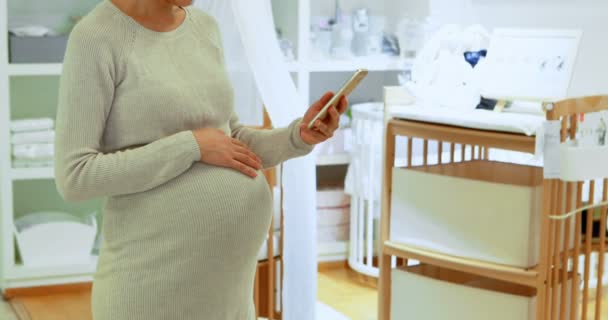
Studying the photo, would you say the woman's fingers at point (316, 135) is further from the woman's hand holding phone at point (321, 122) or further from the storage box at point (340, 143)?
the storage box at point (340, 143)

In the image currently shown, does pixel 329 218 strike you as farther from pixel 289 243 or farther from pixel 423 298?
pixel 423 298

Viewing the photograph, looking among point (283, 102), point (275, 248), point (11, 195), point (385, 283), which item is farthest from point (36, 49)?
point (385, 283)

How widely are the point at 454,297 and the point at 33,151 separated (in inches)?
65.9

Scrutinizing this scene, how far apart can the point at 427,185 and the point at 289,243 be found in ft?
1.80

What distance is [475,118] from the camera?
6.86 feet

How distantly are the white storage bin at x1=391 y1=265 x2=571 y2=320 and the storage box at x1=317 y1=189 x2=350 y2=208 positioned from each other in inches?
Answer: 47.8

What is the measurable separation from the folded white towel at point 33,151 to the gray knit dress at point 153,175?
170 cm

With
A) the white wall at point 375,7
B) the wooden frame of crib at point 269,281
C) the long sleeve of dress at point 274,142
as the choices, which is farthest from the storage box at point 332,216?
the long sleeve of dress at point 274,142

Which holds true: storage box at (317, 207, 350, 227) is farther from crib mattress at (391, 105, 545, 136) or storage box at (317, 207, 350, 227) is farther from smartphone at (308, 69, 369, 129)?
smartphone at (308, 69, 369, 129)

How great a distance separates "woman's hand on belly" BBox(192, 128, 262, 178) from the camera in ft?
4.74

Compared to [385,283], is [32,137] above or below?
above

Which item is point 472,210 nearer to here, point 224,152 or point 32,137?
point 224,152

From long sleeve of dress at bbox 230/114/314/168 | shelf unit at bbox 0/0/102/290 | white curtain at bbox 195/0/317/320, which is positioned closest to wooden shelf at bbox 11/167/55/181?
shelf unit at bbox 0/0/102/290

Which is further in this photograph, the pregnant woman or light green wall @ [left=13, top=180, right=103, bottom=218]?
light green wall @ [left=13, top=180, right=103, bottom=218]
